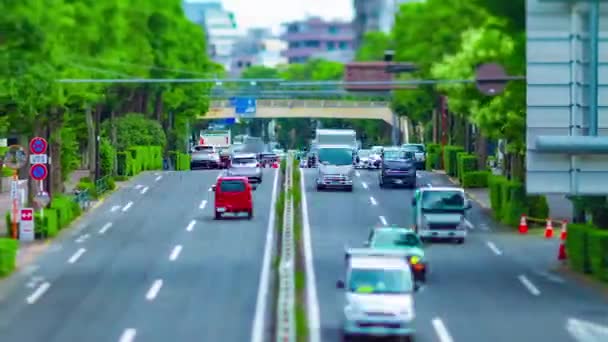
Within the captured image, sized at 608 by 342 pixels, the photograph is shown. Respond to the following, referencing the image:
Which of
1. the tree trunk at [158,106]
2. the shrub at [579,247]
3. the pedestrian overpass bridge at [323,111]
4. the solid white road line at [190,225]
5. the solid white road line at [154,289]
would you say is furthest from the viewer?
the pedestrian overpass bridge at [323,111]

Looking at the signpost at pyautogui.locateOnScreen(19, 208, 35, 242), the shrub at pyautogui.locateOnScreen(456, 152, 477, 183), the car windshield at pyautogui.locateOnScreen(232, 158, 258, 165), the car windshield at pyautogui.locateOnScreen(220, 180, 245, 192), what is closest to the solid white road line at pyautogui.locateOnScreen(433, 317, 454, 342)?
the signpost at pyautogui.locateOnScreen(19, 208, 35, 242)

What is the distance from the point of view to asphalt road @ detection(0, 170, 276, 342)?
33.1 metres

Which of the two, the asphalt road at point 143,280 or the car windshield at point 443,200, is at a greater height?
the car windshield at point 443,200

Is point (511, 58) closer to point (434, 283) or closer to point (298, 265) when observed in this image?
point (434, 283)

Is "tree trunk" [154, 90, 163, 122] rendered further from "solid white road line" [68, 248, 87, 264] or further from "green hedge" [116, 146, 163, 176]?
"solid white road line" [68, 248, 87, 264]

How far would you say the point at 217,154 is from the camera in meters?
94.2

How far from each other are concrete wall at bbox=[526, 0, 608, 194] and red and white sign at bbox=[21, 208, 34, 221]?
1983cm

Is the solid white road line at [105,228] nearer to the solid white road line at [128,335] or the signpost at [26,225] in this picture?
the signpost at [26,225]

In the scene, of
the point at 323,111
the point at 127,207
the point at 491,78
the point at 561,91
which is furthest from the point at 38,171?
the point at 323,111

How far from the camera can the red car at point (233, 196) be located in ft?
192

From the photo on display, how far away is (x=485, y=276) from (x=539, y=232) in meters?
12.6

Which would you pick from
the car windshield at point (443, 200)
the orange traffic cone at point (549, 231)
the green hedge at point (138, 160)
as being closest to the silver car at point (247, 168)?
the green hedge at point (138, 160)

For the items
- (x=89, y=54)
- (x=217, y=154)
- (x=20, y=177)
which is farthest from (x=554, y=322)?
(x=217, y=154)

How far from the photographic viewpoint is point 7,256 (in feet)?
141
